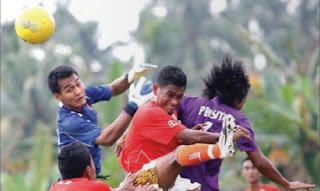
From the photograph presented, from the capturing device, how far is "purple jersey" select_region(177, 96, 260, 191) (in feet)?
27.2

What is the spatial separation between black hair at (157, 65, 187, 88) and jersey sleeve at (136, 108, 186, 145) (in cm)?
29

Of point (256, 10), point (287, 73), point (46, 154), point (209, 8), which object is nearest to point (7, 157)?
point (46, 154)

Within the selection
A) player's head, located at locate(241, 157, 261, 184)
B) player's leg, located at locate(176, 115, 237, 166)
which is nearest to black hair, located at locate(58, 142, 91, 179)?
player's leg, located at locate(176, 115, 237, 166)

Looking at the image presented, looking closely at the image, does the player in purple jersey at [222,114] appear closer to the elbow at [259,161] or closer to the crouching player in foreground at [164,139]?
the elbow at [259,161]

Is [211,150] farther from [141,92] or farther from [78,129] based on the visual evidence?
[78,129]

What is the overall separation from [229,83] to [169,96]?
98 centimetres

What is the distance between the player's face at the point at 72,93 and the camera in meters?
8.65

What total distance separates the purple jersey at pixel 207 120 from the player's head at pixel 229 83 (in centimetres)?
11

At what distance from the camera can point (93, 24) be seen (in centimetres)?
4716

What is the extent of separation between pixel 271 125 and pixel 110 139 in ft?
41.4

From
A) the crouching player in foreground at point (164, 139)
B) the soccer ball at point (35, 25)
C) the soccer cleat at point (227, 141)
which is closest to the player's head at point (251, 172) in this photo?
the crouching player in foreground at point (164, 139)

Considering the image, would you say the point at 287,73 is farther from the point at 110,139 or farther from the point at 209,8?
the point at 209,8

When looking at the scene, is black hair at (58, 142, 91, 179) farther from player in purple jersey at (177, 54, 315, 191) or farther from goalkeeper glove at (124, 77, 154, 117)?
player in purple jersey at (177, 54, 315, 191)

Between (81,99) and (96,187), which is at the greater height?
(81,99)
